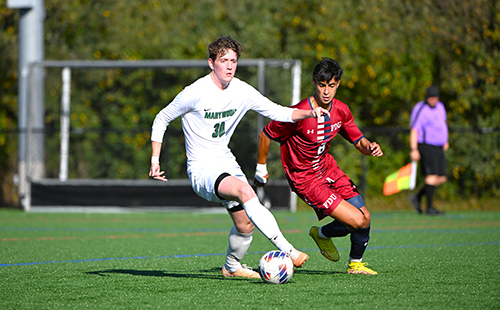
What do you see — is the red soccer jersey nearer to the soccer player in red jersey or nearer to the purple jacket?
the soccer player in red jersey

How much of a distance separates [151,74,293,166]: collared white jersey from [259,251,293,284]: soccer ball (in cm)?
89

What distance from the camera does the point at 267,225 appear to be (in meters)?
4.58

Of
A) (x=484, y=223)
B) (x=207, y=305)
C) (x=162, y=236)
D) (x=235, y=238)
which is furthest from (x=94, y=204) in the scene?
(x=207, y=305)

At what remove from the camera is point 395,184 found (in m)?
10.3

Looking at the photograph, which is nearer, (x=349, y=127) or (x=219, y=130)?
(x=219, y=130)

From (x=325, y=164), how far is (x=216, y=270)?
1.32m

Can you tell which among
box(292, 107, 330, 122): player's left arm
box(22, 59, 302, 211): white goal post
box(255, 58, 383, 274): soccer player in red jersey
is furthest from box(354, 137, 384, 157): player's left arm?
box(22, 59, 302, 211): white goal post

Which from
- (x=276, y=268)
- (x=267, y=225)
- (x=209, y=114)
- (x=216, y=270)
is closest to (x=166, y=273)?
(x=216, y=270)

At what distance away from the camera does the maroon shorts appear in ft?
17.3

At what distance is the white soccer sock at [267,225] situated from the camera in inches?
180

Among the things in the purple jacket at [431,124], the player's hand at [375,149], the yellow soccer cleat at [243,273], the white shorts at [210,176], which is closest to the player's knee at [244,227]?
the white shorts at [210,176]

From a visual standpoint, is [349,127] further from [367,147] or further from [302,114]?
[302,114]

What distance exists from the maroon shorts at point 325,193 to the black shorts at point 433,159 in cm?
569

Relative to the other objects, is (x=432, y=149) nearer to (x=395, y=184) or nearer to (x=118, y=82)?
(x=395, y=184)
